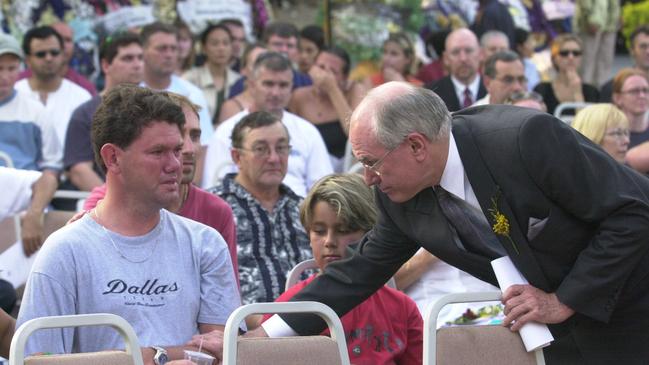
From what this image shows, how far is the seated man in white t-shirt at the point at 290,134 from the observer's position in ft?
27.2

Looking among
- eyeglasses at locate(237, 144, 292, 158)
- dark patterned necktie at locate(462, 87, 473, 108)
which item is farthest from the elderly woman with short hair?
dark patterned necktie at locate(462, 87, 473, 108)

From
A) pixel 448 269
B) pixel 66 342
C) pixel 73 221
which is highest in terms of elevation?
pixel 73 221

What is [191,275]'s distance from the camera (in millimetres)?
4676

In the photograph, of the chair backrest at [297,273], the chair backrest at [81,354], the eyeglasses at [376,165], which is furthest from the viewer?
the chair backrest at [297,273]

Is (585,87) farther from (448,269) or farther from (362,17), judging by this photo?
(448,269)

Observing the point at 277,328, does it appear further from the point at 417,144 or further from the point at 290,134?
the point at 290,134

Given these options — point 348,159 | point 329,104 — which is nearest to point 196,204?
point 348,159

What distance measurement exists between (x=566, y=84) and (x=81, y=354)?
764cm

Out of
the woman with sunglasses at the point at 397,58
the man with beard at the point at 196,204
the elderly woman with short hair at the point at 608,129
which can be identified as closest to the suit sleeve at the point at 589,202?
the man with beard at the point at 196,204

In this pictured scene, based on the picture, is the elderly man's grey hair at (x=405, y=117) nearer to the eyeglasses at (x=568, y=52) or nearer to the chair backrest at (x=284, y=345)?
the chair backrest at (x=284, y=345)

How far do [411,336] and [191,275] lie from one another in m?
1.14

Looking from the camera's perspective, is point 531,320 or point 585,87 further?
point 585,87

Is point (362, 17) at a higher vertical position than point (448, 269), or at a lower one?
higher

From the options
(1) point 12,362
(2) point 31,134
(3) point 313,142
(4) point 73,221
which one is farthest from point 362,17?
(1) point 12,362
